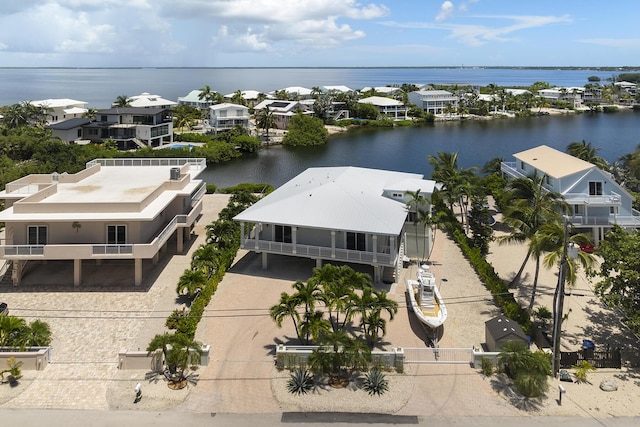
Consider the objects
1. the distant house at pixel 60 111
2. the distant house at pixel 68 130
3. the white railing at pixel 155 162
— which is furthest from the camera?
the distant house at pixel 60 111

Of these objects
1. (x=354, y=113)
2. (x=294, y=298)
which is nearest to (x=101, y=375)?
(x=294, y=298)

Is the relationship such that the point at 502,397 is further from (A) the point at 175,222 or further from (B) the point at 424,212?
(A) the point at 175,222

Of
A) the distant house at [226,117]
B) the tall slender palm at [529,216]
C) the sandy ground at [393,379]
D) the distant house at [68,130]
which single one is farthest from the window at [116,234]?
the distant house at [226,117]

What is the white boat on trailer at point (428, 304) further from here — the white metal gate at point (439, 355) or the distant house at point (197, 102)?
the distant house at point (197, 102)

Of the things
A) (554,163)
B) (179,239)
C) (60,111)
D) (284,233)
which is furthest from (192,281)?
(60,111)

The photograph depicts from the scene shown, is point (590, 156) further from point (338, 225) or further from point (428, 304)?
point (428, 304)

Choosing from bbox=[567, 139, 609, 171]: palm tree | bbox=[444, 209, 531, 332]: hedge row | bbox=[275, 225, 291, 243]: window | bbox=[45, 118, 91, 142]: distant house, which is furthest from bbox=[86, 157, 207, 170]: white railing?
bbox=[45, 118, 91, 142]: distant house
